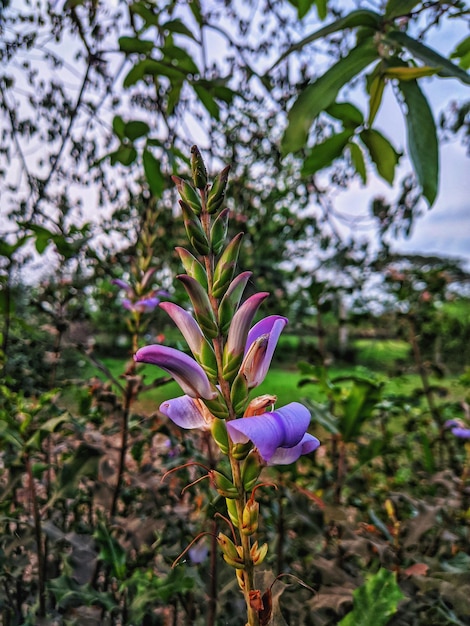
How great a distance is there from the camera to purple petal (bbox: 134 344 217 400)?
20.1 inches

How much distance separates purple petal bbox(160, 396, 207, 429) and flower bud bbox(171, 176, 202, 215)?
0.78ft

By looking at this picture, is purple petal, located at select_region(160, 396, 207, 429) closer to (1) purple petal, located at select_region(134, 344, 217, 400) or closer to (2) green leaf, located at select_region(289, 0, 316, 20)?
(1) purple petal, located at select_region(134, 344, 217, 400)

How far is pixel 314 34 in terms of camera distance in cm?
61

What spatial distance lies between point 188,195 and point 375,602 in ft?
2.47

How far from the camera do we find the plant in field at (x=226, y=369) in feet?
1.54

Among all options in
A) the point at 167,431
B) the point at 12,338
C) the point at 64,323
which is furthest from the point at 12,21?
the point at 167,431

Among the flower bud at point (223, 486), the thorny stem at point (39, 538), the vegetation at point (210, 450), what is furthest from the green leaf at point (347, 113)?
the thorny stem at point (39, 538)

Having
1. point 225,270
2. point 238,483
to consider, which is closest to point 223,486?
point 238,483

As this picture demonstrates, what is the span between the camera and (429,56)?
0.57m

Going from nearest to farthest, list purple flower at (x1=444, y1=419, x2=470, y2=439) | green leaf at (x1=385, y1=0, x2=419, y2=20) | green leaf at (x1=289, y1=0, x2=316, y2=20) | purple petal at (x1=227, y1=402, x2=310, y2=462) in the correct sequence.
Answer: purple petal at (x1=227, y1=402, x2=310, y2=462)
green leaf at (x1=385, y1=0, x2=419, y2=20)
green leaf at (x1=289, y1=0, x2=316, y2=20)
purple flower at (x1=444, y1=419, x2=470, y2=439)

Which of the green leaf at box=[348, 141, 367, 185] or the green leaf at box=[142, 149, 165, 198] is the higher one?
the green leaf at box=[142, 149, 165, 198]

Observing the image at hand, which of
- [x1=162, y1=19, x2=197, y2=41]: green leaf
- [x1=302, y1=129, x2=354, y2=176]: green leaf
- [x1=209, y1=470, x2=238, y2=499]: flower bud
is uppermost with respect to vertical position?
[x1=162, y1=19, x2=197, y2=41]: green leaf

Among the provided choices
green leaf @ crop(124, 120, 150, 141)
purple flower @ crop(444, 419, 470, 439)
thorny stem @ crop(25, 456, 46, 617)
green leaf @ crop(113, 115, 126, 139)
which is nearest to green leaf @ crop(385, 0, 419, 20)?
green leaf @ crop(124, 120, 150, 141)

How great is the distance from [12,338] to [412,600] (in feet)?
5.68
